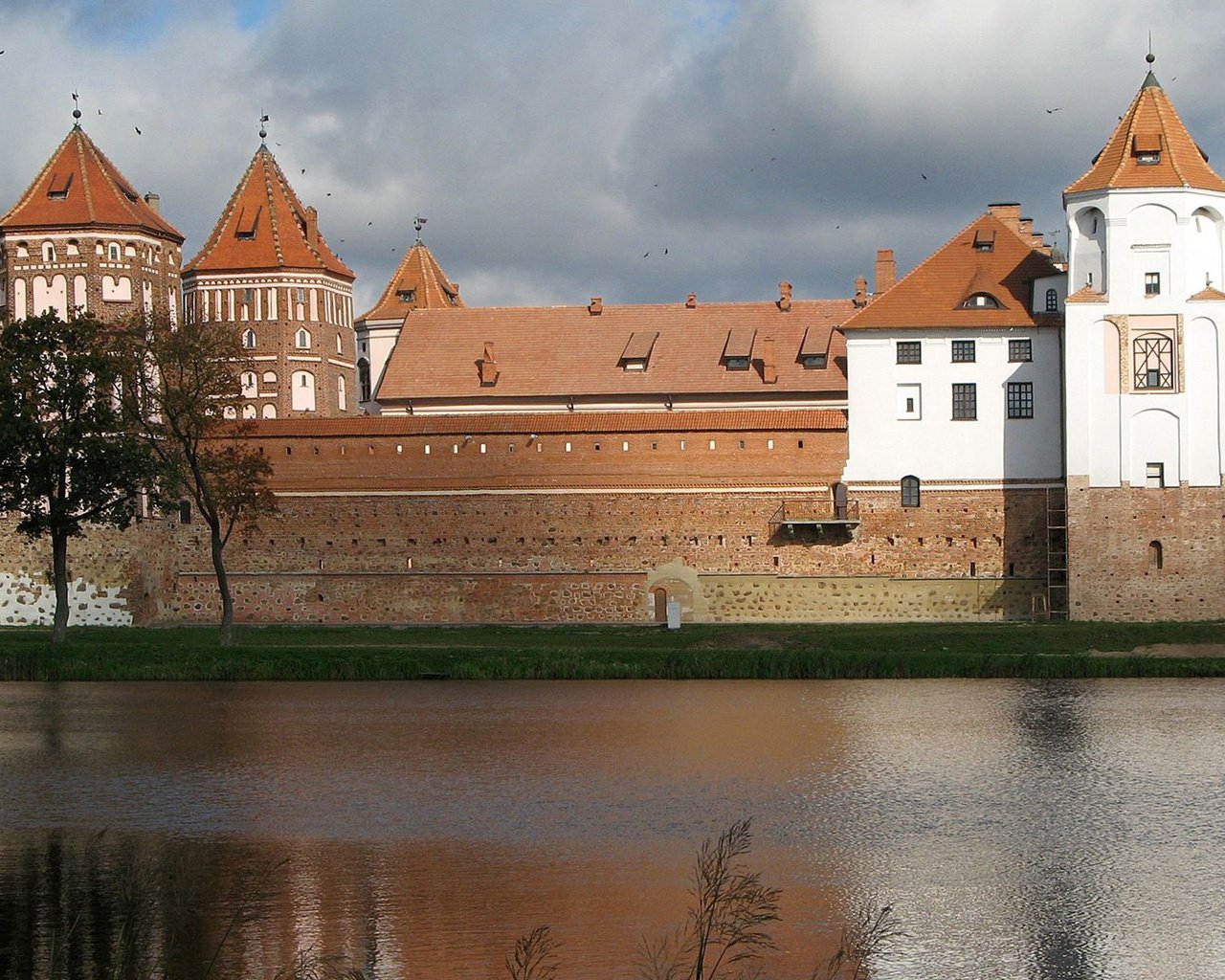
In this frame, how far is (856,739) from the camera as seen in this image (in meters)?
20.8

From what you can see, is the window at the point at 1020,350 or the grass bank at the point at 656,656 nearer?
the grass bank at the point at 656,656

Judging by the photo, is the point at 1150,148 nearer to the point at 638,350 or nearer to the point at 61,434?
the point at 638,350

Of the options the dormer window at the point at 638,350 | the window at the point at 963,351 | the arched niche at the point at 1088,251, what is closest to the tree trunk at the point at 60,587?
the dormer window at the point at 638,350

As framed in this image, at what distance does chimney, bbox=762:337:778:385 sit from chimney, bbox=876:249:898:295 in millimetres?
3282

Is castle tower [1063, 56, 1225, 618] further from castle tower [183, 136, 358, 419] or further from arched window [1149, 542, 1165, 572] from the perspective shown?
castle tower [183, 136, 358, 419]

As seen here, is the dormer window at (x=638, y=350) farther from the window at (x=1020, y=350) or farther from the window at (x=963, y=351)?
the window at (x=1020, y=350)

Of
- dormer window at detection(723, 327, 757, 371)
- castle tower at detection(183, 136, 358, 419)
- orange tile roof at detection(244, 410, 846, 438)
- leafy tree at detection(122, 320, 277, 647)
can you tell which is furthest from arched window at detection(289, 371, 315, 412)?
leafy tree at detection(122, 320, 277, 647)

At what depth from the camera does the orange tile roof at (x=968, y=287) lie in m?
35.6

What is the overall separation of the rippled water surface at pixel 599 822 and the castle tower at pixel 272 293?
92.3 ft

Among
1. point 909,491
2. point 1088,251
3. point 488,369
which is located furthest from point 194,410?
point 1088,251

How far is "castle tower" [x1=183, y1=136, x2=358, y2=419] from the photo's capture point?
5231cm

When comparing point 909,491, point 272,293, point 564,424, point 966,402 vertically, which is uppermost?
point 272,293

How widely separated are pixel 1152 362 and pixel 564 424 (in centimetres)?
1027

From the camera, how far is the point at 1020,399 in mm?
35500
